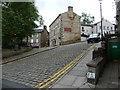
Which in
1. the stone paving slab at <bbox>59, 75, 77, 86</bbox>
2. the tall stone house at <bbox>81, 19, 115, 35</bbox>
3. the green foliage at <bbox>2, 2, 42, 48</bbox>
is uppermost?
the tall stone house at <bbox>81, 19, 115, 35</bbox>

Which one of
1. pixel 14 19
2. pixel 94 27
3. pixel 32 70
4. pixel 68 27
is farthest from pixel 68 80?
pixel 94 27

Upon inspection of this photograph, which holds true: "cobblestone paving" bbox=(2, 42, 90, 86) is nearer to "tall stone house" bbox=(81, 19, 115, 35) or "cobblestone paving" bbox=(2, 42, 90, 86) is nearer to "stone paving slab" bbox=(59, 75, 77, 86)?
"stone paving slab" bbox=(59, 75, 77, 86)

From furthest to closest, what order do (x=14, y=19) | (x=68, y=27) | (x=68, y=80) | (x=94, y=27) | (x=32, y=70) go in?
(x=94, y=27) < (x=68, y=27) < (x=14, y=19) < (x=32, y=70) < (x=68, y=80)

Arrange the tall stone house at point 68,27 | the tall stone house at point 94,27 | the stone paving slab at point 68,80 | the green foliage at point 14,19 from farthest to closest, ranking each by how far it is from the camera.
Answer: the tall stone house at point 94,27
the tall stone house at point 68,27
the green foliage at point 14,19
the stone paving slab at point 68,80

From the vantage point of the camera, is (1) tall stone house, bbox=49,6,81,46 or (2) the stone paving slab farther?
(1) tall stone house, bbox=49,6,81,46

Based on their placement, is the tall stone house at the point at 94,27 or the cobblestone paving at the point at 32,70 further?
the tall stone house at the point at 94,27

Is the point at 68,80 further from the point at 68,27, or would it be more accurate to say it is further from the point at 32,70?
the point at 68,27

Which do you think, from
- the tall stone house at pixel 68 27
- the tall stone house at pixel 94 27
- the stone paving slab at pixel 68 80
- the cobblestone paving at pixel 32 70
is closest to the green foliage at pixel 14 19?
the cobblestone paving at pixel 32 70

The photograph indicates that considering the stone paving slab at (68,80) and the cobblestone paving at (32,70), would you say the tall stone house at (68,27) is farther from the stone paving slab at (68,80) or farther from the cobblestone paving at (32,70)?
the stone paving slab at (68,80)

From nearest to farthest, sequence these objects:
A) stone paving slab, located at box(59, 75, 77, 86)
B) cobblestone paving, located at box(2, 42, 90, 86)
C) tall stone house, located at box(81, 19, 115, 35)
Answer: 1. stone paving slab, located at box(59, 75, 77, 86)
2. cobblestone paving, located at box(2, 42, 90, 86)
3. tall stone house, located at box(81, 19, 115, 35)

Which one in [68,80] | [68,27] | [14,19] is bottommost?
[68,80]

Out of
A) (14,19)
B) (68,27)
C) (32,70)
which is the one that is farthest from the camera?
(68,27)

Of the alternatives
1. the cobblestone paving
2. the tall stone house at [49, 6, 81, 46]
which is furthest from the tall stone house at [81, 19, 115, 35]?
the cobblestone paving

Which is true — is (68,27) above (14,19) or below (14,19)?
above
